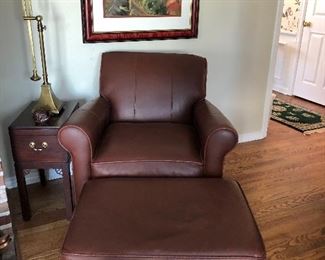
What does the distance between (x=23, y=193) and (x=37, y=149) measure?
284 mm

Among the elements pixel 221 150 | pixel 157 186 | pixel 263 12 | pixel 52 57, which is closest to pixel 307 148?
pixel 263 12

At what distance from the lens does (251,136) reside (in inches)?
121

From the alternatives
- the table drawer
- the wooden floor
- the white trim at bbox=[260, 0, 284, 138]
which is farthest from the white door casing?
the table drawer

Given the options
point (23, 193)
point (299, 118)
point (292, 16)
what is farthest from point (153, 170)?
point (292, 16)

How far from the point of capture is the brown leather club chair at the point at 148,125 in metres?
1.67

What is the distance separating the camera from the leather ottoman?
3.73 ft

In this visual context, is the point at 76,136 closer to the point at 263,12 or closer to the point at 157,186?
the point at 157,186

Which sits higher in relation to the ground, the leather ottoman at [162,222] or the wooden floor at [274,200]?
the leather ottoman at [162,222]

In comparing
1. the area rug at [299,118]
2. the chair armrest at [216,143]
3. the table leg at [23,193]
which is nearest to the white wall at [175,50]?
the table leg at [23,193]

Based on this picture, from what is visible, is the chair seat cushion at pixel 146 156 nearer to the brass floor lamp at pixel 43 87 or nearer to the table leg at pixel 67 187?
the table leg at pixel 67 187

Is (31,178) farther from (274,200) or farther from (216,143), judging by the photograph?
(274,200)

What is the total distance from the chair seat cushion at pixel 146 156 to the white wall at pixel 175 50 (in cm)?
65

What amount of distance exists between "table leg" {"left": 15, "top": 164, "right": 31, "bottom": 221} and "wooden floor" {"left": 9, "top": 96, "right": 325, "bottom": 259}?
0.06m

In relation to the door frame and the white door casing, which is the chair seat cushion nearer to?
the white door casing
